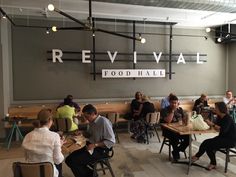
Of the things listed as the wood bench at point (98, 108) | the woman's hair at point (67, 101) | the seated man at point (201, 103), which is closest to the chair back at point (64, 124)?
the woman's hair at point (67, 101)

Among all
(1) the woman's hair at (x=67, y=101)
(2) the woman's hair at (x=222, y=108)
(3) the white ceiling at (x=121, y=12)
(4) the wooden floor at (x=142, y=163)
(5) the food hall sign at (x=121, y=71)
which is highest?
(3) the white ceiling at (x=121, y=12)

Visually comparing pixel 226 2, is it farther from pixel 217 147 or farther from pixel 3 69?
pixel 3 69

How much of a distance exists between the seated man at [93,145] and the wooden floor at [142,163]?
34.8 inches

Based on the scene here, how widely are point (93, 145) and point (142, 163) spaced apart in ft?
5.75

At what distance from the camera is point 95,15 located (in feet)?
22.2

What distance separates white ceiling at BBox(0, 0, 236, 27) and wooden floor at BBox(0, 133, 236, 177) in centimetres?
323

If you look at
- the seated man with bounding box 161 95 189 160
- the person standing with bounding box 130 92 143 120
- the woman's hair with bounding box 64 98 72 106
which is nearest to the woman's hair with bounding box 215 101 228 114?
the seated man with bounding box 161 95 189 160

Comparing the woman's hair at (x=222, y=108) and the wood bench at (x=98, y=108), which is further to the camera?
the wood bench at (x=98, y=108)

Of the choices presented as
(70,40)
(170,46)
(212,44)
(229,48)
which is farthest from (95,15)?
(229,48)

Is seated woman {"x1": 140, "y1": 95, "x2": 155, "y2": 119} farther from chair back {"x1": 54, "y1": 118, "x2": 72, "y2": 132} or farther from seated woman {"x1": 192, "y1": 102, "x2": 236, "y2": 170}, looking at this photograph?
seated woman {"x1": 192, "y1": 102, "x2": 236, "y2": 170}

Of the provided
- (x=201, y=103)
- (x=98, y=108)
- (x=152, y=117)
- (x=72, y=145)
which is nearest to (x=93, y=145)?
(x=72, y=145)

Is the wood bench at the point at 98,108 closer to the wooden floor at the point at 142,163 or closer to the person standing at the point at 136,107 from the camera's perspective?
the person standing at the point at 136,107

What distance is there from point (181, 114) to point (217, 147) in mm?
1003

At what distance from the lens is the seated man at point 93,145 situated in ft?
11.2
